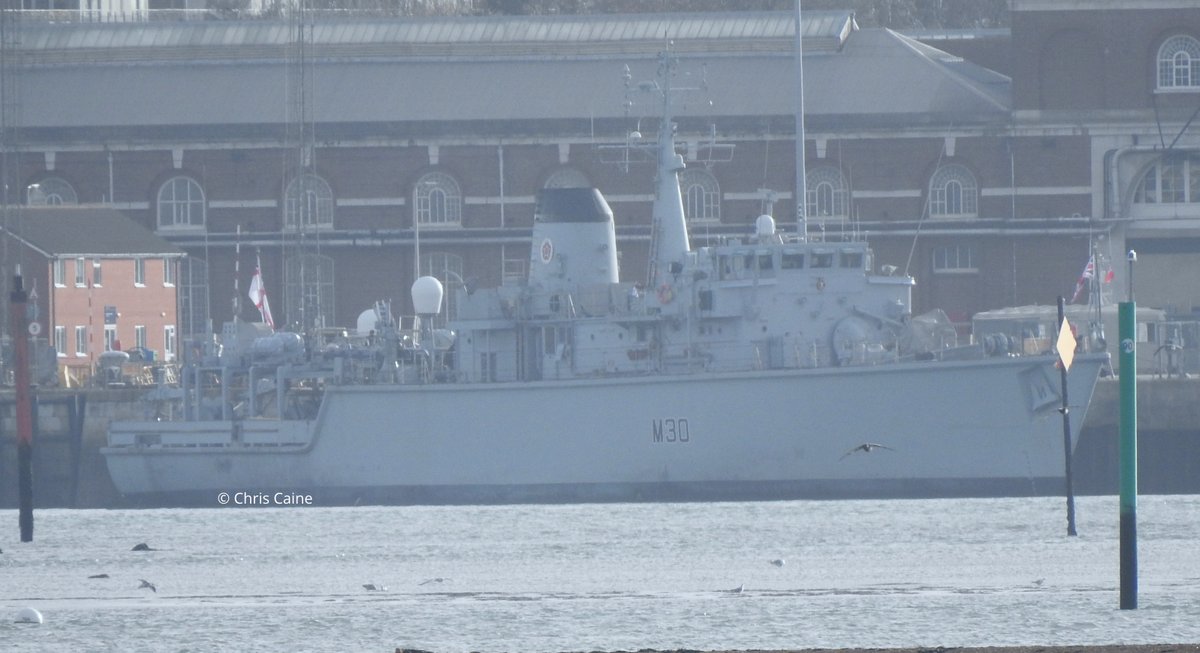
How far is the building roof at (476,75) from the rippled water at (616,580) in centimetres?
2997

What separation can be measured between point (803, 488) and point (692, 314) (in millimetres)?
3945

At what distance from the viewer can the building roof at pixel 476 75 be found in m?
66.8

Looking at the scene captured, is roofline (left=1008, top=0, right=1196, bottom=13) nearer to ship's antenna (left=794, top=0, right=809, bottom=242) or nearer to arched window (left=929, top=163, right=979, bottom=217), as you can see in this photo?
arched window (left=929, top=163, right=979, bottom=217)

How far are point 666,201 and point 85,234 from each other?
76.3 feet

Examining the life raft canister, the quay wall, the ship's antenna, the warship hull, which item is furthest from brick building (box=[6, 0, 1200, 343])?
the life raft canister

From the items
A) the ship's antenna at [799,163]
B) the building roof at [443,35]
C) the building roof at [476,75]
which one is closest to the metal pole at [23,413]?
the ship's antenna at [799,163]

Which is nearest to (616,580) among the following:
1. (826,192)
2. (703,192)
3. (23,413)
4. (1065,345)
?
(1065,345)

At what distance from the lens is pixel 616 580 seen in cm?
2480

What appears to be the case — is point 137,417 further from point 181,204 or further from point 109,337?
point 181,204

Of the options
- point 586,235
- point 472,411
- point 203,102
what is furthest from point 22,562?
point 203,102

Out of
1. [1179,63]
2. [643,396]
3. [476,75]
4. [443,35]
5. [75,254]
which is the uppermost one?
[443,35]

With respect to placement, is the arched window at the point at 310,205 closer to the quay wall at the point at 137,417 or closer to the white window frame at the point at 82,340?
the white window frame at the point at 82,340

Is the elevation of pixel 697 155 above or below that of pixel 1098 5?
below

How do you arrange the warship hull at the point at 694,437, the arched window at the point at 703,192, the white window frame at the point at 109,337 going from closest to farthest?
the warship hull at the point at 694,437 < the white window frame at the point at 109,337 < the arched window at the point at 703,192
